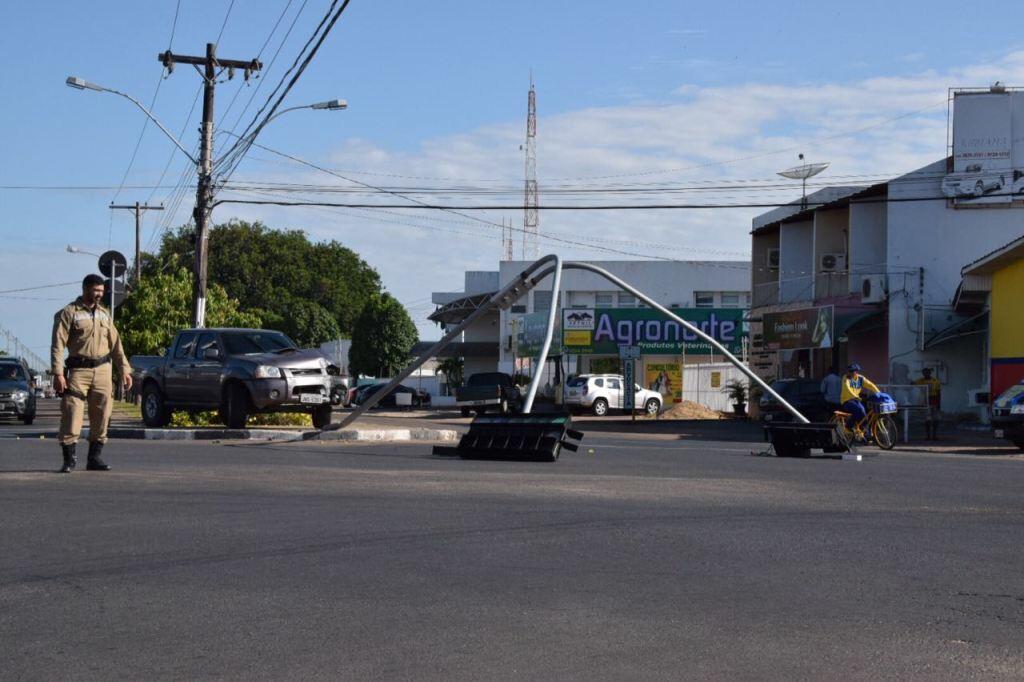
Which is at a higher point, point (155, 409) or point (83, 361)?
point (83, 361)

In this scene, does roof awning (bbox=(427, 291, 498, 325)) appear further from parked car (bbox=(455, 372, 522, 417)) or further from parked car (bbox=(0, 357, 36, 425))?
parked car (bbox=(0, 357, 36, 425))

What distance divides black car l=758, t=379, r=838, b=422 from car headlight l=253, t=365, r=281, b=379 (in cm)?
1586

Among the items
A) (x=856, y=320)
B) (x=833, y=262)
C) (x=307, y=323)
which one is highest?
(x=833, y=262)

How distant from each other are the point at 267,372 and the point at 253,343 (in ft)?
4.54

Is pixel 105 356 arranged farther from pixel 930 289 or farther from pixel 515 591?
pixel 930 289

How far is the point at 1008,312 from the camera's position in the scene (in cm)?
3256

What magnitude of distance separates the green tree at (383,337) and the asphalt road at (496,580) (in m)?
74.0

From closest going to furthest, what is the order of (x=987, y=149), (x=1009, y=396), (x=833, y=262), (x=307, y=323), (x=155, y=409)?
(x=155, y=409) → (x=1009, y=396) → (x=987, y=149) → (x=833, y=262) → (x=307, y=323)

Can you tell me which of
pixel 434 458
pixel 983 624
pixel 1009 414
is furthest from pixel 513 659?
pixel 1009 414

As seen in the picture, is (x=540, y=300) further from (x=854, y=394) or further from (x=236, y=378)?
(x=236, y=378)

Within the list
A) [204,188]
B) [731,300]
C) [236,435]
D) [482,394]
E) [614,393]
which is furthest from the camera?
[731,300]

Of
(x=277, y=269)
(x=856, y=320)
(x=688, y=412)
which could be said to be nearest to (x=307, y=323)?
(x=277, y=269)

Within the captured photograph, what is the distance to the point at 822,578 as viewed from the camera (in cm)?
726

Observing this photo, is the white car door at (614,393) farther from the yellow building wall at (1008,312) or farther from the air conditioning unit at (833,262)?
the yellow building wall at (1008,312)
